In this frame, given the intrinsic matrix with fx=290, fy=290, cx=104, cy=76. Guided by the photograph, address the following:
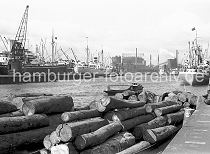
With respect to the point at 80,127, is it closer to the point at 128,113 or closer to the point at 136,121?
the point at 128,113

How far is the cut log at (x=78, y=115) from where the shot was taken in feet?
30.9

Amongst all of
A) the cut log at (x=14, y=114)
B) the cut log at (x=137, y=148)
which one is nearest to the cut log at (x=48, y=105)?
the cut log at (x=14, y=114)

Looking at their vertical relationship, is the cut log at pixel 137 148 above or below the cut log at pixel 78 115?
below

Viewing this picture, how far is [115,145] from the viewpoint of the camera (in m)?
9.10

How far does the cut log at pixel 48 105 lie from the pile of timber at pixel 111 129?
3.09 ft

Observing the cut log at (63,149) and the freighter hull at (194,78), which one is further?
the freighter hull at (194,78)

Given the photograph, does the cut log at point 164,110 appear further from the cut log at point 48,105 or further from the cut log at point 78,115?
the cut log at point 48,105

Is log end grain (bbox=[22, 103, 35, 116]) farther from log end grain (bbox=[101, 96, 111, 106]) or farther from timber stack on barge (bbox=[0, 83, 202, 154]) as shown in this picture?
log end grain (bbox=[101, 96, 111, 106])

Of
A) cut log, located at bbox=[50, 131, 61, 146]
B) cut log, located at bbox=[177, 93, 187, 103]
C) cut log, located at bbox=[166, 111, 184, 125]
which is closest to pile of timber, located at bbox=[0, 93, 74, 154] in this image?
cut log, located at bbox=[50, 131, 61, 146]

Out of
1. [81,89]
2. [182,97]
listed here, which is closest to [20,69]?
[81,89]

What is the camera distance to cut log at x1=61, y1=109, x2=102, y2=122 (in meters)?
9.40

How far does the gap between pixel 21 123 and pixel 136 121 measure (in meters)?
4.90

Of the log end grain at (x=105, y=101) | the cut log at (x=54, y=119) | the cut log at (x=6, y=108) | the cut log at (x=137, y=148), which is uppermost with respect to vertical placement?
the log end grain at (x=105, y=101)

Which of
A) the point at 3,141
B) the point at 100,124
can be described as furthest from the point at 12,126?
the point at 100,124
